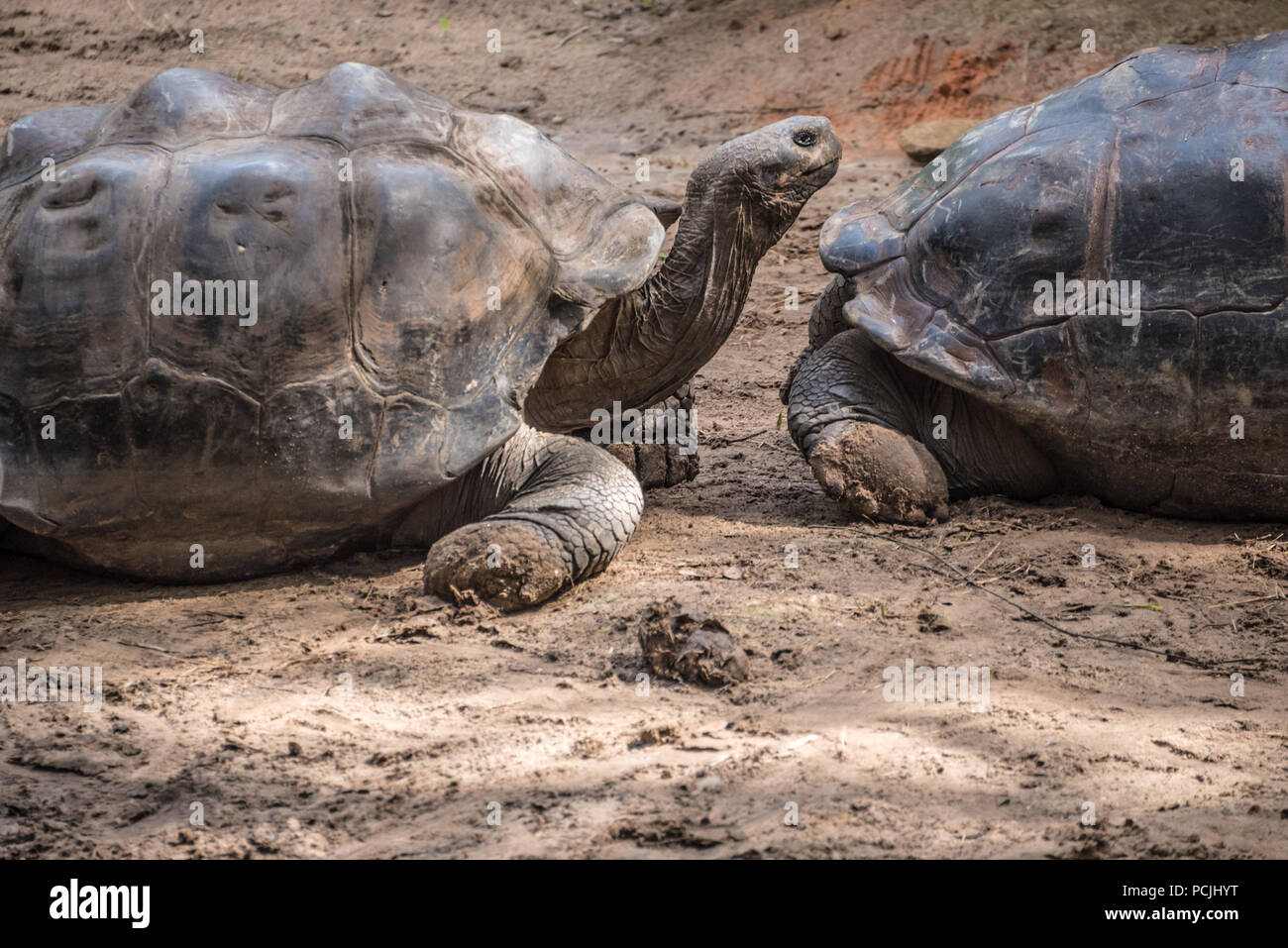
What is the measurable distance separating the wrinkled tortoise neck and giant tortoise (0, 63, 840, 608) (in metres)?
0.44

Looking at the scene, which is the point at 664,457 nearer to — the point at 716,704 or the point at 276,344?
the point at 276,344

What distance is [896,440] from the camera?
4.64 metres

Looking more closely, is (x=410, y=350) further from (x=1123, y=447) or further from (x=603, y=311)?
(x=1123, y=447)

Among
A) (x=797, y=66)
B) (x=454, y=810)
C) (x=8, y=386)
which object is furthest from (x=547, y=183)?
(x=797, y=66)

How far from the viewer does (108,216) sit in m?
4.08

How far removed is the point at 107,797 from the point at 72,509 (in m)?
1.50

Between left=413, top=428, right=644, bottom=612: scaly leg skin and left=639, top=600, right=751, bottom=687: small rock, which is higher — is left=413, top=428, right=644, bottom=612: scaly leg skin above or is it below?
above

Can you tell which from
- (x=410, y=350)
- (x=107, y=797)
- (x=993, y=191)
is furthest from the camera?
(x=993, y=191)

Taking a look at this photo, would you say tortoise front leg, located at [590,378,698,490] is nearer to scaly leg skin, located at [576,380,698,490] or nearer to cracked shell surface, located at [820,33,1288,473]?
scaly leg skin, located at [576,380,698,490]

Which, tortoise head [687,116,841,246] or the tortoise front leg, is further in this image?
the tortoise front leg

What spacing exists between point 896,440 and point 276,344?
219cm

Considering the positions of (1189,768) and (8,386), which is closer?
(1189,768)

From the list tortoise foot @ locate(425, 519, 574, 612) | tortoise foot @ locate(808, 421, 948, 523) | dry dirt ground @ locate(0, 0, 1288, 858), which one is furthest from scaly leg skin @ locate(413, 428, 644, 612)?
tortoise foot @ locate(808, 421, 948, 523)

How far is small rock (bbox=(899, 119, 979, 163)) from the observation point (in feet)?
29.8
